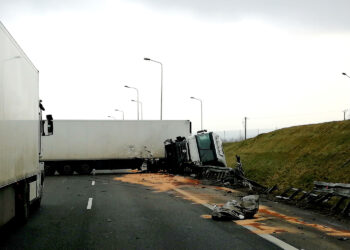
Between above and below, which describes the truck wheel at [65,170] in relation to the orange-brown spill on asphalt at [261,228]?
below

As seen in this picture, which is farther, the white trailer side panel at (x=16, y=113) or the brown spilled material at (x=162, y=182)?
the brown spilled material at (x=162, y=182)

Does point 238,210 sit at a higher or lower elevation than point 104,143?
lower

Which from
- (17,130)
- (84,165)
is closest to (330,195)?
(17,130)

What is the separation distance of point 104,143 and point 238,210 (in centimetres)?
A: 2423

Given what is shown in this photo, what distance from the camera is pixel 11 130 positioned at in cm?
786

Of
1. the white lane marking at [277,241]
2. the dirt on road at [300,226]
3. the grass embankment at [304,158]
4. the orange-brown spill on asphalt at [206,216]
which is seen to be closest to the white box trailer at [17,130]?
the orange-brown spill on asphalt at [206,216]

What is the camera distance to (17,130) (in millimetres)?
8484

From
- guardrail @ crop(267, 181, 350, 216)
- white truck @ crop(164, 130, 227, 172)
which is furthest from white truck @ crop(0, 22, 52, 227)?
white truck @ crop(164, 130, 227, 172)

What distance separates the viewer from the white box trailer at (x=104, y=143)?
110 ft

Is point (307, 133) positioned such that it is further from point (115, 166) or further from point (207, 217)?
point (207, 217)

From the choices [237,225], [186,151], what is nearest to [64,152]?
[186,151]

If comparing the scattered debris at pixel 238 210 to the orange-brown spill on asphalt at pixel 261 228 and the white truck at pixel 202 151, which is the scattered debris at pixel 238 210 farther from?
the white truck at pixel 202 151

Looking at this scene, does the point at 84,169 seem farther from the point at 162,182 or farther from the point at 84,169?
the point at 162,182

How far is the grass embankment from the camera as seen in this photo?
2376cm
